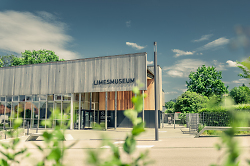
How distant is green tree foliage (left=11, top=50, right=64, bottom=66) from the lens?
52128mm

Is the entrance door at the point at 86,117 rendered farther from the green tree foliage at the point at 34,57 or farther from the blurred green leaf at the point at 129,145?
the green tree foliage at the point at 34,57

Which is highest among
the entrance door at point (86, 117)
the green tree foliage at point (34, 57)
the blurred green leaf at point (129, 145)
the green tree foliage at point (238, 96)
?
the green tree foliage at point (34, 57)

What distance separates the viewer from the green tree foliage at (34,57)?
2052 inches

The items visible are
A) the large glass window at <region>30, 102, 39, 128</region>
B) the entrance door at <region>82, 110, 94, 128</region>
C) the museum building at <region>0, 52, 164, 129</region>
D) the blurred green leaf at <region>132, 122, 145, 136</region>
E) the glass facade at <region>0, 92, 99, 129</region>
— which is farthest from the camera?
the large glass window at <region>30, 102, 39, 128</region>

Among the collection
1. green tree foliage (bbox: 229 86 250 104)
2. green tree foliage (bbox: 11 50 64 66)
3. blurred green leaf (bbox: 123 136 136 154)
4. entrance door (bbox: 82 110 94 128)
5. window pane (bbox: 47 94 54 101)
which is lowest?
entrance door (bbox: 82 110 94 128)

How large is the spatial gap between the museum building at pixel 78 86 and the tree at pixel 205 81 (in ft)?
65.2

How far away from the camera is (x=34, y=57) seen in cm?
5350

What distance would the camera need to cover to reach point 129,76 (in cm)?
2378

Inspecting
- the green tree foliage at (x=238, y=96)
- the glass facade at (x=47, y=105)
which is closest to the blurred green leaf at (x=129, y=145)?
the green tree foliage at (x=238, y=96)

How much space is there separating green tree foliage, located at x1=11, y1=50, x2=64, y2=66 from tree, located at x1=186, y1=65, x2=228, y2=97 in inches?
1205

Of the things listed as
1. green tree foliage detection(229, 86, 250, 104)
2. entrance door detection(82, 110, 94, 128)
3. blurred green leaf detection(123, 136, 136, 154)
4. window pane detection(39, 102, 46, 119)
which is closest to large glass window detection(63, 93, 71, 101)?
entrance door detection(82, 110, 94, 128)

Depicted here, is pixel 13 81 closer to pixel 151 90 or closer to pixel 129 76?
pixel 129 76

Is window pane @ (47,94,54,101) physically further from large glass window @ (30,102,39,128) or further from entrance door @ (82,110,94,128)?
entrance door @ (82,110,94,128)

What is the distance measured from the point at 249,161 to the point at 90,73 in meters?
24.7
